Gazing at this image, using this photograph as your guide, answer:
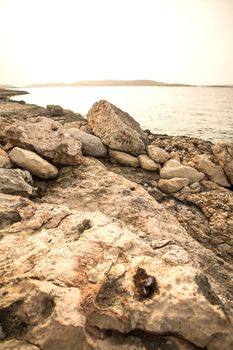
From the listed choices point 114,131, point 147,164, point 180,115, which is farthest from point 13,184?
point 180,115

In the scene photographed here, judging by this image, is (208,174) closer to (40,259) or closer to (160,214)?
(160,214)

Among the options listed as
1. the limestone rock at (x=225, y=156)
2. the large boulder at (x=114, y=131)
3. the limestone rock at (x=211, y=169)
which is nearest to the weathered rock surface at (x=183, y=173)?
the limestone rock at (x=211, y=169)

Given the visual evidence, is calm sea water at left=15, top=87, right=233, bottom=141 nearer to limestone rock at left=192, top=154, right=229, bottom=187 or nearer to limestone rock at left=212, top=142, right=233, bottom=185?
limestone rock at left=212, top=142, right=233, bottom=185

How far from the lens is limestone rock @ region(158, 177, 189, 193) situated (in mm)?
6930

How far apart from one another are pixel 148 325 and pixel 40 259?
1.40 meters

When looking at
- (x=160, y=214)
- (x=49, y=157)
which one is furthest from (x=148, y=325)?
(x=49, y=157)

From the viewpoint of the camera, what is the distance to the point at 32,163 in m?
6.08

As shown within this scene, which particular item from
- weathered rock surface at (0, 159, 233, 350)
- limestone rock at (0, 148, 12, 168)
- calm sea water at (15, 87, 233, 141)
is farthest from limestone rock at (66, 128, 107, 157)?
calm sea water at (15, 87, 233, 141)

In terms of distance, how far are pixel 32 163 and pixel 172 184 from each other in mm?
3191

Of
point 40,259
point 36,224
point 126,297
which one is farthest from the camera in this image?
point 36,224

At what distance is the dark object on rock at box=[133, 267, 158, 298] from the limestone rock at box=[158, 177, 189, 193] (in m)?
4.14

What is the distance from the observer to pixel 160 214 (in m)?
5.36

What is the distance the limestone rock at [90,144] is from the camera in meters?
7.74

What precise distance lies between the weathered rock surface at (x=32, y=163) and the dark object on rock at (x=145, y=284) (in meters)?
3.73
